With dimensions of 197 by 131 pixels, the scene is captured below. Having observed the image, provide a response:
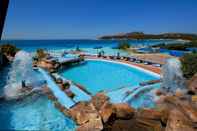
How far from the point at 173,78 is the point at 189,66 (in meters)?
1.30

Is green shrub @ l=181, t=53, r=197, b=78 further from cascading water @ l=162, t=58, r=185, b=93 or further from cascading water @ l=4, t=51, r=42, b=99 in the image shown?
cascading water @ l=4, t=51, r=42, b=99

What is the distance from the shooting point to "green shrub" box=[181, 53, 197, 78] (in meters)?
10.2

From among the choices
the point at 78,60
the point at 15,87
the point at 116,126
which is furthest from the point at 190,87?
the point at 78,60

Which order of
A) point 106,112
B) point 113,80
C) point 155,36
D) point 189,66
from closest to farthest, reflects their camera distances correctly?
point 106,112 → point 189,66 → point 113,80 → point 155,36

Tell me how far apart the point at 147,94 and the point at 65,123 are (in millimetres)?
4282

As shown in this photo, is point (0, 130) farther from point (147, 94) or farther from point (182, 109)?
point (147, 94)

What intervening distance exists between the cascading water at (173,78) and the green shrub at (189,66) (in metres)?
0.25

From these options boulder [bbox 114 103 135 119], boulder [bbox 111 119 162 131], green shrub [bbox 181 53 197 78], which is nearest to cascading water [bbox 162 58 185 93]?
green shrub [bbox 181 53 197 78]

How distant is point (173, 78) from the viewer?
9.80 meters

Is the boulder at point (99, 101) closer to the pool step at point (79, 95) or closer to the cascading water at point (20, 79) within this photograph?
the pool step at point (79, 95)

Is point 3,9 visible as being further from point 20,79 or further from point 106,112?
point 20,79

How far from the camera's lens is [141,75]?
13.3 metres

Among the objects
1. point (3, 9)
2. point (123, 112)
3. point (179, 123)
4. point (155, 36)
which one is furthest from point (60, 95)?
point (155, 36)

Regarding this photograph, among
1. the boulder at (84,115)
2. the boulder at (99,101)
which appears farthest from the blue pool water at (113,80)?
the boulder at (84,115)
